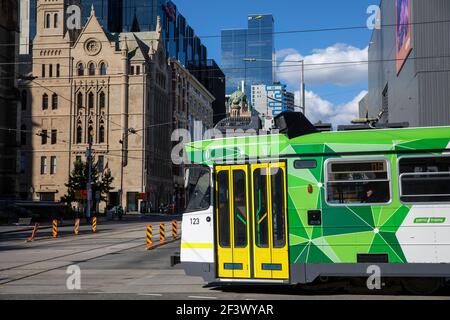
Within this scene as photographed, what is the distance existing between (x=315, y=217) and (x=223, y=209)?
181cm

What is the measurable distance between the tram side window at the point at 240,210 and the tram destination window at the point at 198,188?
0.59 metres

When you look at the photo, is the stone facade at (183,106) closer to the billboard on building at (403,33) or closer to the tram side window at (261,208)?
the billboard on building at (403,33)

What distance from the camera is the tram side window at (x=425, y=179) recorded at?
31.9 ft

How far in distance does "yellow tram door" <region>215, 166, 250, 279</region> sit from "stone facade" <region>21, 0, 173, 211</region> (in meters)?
71.6

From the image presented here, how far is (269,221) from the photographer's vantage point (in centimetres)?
1030

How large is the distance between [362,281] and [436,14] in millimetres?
26726

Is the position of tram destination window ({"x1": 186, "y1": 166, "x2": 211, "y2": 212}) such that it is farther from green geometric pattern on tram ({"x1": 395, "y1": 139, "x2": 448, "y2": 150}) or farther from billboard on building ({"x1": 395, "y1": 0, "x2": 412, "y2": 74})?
billboard on building ({"x1": 395, "y1": 0, "x2": 412, "y2": 74})

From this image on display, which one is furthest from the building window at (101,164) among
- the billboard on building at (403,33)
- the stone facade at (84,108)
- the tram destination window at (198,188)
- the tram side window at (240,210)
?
the tram side window at (240,210)

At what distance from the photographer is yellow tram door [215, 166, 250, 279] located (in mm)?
10398

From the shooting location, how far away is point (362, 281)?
1091cm

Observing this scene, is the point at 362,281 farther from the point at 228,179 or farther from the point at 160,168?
the point at 160,168

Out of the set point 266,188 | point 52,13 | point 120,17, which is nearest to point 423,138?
point 266,188

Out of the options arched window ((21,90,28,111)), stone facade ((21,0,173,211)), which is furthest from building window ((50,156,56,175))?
arched window ((21,90,28,111))

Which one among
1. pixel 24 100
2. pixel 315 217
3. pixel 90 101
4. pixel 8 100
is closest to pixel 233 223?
pixel 315 217
